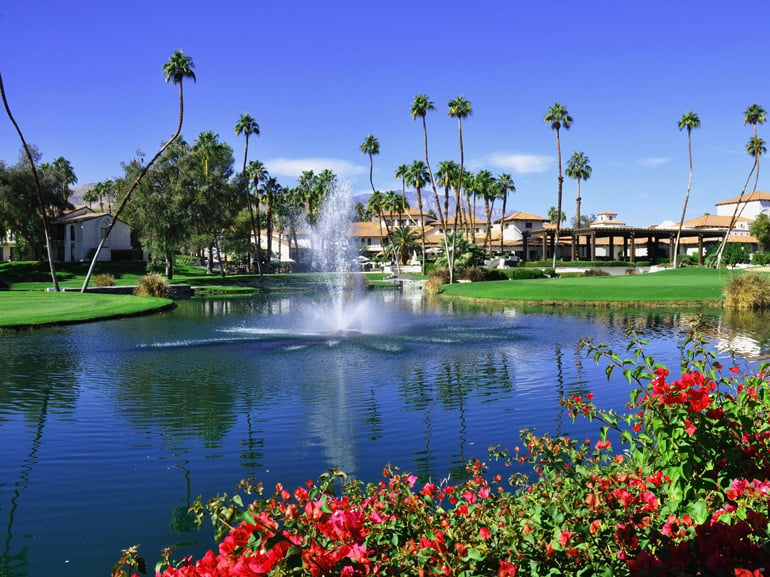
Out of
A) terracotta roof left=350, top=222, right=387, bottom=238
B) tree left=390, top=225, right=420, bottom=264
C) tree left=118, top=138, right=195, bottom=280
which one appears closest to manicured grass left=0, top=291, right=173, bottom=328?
tree left=118, top=138, right=195, bottom=280

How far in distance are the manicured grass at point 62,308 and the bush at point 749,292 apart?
33.6 m

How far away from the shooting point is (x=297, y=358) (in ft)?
73.6

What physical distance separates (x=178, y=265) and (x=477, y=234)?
214 feet

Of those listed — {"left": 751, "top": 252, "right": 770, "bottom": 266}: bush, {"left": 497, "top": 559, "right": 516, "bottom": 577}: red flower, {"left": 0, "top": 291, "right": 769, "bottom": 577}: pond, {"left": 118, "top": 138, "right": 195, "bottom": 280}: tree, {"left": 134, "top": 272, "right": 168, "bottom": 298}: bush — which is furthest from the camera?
{"left": 751, "top": 252, "right": 770, "bottom": 266}: bush

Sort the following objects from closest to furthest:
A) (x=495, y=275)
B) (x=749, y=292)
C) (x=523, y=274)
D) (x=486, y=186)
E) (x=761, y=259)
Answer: (x=749, y=292), (x=495, y=275), (x=523, y=274), (x=761, y=259), (x=486, y=186)

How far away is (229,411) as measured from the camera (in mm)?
15273

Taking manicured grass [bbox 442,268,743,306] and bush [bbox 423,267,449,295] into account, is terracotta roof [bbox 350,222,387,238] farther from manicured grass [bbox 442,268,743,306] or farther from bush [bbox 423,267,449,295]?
manicured grass [bbox 442,268,743,306]

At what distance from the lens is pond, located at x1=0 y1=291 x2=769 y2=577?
9.27 metres

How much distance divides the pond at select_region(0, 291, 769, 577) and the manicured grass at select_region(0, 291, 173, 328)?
9.30 ft

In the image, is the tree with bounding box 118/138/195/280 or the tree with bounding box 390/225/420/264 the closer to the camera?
the tree with bounding box 118/138/195/280

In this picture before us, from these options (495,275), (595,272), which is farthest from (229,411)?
(595,272)

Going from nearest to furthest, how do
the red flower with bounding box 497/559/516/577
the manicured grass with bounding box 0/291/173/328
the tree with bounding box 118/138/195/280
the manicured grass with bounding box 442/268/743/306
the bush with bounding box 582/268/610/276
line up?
the red flower with bounding box 497/559/516/577, the manicured grass with bounding box 0/291/173/328, the manicured grass with bounding box 442/268/743/306, the tree with bounding box 118/138/195/280, the bush with bounding box 582/268/610/276

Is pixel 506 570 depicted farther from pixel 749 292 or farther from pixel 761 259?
pixel 761 259

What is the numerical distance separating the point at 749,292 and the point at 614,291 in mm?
10277
